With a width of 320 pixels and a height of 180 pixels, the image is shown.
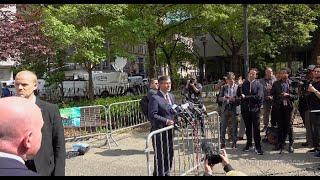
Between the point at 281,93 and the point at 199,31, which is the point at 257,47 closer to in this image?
the point at 199,31

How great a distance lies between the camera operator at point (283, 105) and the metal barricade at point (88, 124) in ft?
11.5

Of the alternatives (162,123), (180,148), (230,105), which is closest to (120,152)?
(180,148)

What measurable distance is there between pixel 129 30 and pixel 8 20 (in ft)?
8.37

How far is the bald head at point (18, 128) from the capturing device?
1.85m

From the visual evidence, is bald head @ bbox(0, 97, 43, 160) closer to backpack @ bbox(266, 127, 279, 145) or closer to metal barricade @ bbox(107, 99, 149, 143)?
backpack @ bbox(266, 127, 279, 145)

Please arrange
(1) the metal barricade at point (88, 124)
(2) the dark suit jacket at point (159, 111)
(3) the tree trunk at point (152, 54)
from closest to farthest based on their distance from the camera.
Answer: (2) the dark suit jacket at point (159, 111) → (1) the metal barricade at point (88, 124) → (3) the tree trunk at point (152, 54)

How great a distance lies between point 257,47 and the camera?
14.0 metres

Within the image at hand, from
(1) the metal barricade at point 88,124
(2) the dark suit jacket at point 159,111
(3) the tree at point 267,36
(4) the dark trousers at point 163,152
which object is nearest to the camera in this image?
(4) the dark trousers at point 163,152

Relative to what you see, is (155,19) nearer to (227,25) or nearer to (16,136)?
(227,25)

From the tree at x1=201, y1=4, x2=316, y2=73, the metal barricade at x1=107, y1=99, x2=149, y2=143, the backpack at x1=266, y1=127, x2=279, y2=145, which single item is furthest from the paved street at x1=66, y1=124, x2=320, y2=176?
the tree at x1=201, y1=4, x2=316, y2=73

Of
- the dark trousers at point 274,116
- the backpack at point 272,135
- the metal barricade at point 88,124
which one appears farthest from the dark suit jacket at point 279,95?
the metal barricade at point 88,124

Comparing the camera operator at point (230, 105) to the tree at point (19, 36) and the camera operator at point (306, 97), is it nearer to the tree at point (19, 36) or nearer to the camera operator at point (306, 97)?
the camera operator at point (306, 97)

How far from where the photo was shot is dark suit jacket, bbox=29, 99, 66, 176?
3.52 meters

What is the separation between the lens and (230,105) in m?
8.38
